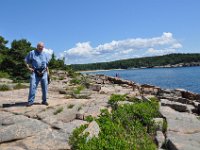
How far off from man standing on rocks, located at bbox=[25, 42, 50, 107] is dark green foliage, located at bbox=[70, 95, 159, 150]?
2.79 m

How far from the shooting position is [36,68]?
13.0 meters

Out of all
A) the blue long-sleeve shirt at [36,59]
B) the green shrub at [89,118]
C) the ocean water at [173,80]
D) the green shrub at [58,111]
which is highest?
the blue long-sleeve shirt at [36,59]

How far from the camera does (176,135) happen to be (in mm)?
10414

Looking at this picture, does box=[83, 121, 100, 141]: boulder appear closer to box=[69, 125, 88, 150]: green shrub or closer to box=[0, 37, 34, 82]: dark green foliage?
box=[69, 125, 88, 150]: green shrub

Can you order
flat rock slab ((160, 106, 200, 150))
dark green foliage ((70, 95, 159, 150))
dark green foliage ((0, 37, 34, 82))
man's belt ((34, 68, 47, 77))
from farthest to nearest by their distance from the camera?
dark green foliage ((0, 37, 34, 82)) < man's belt ((34, 68, 47, 77)) < flat rock slab ((160, 106, 200, 150)) < dark green foliage ((70, 95, 159, 150))

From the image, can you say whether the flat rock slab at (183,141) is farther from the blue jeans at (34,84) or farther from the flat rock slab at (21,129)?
the blue jeans at (34,84)

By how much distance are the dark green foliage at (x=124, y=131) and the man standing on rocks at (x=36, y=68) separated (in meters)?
2.79

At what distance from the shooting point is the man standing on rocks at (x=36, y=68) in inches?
505

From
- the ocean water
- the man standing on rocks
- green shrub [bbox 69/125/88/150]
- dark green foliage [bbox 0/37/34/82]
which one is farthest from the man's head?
the ocean water

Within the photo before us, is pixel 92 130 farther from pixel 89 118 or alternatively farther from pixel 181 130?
pixel 181 130

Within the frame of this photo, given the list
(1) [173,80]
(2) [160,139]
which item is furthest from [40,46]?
(1) [173,80]

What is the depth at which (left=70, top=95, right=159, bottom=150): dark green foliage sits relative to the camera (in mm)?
8250

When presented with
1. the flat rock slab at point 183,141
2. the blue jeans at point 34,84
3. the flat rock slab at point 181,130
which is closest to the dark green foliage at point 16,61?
the blue jeans at point 34,84

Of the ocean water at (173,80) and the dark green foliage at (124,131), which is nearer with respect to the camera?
the dark green foliage at (124,131)
